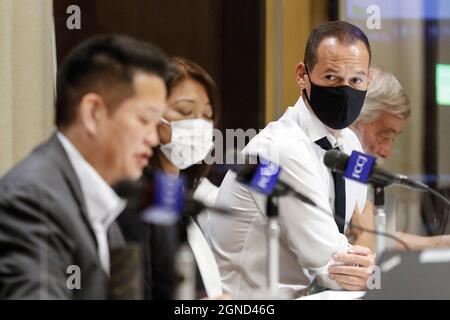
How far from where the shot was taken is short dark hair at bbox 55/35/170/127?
7.63ft

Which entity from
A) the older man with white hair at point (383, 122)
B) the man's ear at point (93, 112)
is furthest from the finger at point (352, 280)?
the man's ear at point (93, 112)

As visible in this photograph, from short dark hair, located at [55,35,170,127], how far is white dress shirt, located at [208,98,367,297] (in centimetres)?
43

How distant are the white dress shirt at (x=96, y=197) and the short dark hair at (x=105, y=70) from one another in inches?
4.1

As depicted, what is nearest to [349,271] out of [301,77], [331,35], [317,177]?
[317,177]

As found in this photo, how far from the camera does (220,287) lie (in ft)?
8.52

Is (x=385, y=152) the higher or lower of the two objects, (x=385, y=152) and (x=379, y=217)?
the higher

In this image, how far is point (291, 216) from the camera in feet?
8.83

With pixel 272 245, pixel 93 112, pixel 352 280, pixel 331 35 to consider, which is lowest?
pixel 352 280

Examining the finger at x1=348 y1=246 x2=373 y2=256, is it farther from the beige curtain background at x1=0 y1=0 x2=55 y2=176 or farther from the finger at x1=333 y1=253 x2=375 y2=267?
the beige curtain background at x1=0 y1=0 x2=55 y2=176

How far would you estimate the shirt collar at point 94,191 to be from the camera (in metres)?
2.29

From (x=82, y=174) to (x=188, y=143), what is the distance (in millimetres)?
388

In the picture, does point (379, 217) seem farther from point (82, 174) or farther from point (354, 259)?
point (82, 174)

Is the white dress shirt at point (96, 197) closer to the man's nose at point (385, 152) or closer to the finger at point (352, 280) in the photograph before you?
the finger at point (352, 280)
